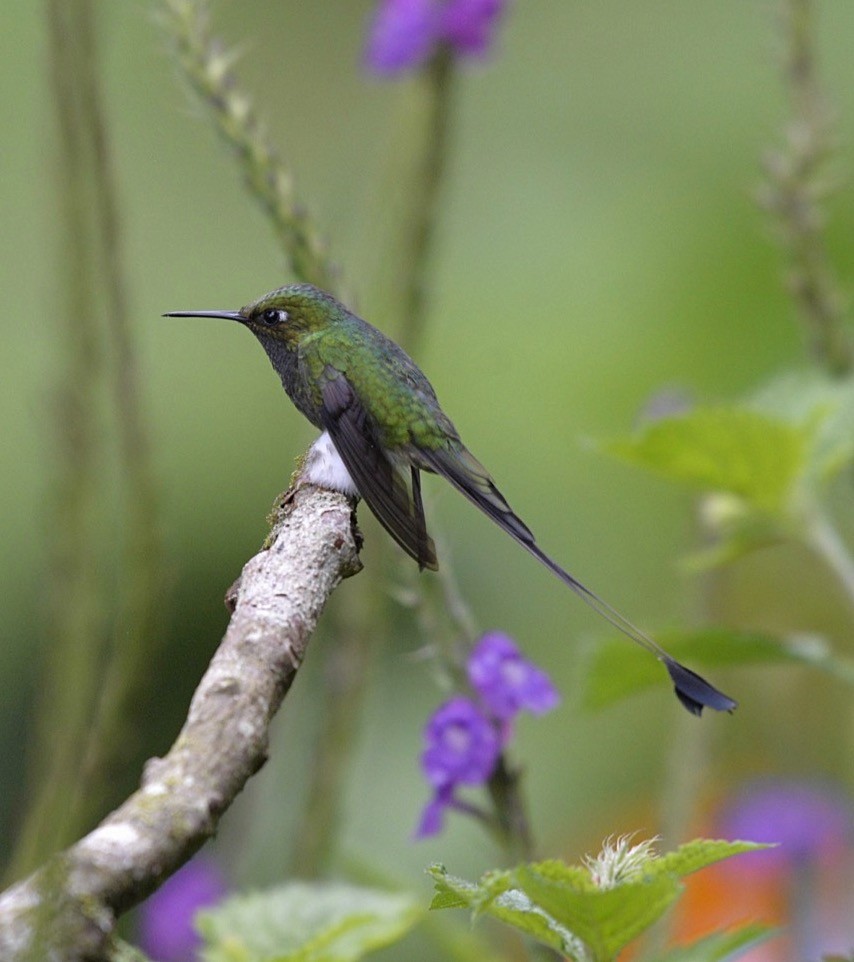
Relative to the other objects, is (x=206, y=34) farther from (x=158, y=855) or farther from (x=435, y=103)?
(x=158, y=855)

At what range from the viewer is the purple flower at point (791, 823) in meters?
3.04

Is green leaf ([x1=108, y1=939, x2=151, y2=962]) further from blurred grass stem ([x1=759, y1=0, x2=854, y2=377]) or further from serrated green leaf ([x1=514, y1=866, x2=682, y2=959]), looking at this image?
blurred grass stem ([x1=759, y1=0, x2=854, y2=377])

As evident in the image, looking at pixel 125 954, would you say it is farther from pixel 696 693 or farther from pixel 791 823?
pixel 791 823

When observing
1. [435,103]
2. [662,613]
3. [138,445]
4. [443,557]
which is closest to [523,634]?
[662,613]

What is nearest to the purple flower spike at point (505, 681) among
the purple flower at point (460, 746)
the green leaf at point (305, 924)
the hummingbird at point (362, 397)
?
the purple flower at point (460, 746)

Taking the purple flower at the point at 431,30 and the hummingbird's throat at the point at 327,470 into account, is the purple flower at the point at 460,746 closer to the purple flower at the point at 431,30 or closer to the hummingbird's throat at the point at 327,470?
the hummingbird's throat at the point at 327,470

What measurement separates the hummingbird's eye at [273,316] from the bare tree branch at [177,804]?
45.5 inches

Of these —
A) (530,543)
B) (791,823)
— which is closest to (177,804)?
(530,543)

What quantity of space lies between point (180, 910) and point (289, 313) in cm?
124

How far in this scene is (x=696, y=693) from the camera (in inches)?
57.2

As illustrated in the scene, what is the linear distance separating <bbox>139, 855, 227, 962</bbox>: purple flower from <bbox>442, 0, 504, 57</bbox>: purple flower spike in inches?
59.9

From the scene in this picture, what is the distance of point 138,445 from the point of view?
4.26ft

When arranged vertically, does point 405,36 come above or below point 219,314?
above

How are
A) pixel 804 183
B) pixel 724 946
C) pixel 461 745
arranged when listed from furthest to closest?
pixel 804 183
pixel 461 745
pixel 724 946
